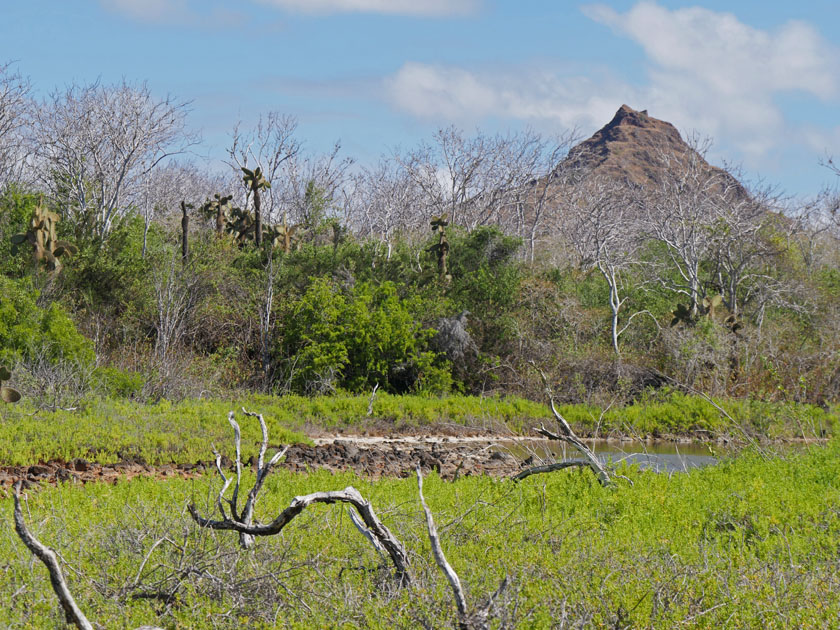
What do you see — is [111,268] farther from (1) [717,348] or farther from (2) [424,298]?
(1) [717,348]

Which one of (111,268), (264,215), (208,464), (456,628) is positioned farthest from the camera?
(264,215)

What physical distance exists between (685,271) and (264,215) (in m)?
23.2

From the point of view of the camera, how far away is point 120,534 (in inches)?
248

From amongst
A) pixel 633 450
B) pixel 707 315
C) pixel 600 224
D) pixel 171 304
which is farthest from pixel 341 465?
pixel 600 224

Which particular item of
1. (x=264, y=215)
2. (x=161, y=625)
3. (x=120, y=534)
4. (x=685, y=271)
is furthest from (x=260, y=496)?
(x=264, y=215)

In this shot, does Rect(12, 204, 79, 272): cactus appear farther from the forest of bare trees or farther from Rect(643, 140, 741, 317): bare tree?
Rect(643, 140, 741, 317): bare tree

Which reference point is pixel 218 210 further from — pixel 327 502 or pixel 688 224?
pixel 327 502

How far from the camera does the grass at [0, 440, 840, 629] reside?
497 centimetres

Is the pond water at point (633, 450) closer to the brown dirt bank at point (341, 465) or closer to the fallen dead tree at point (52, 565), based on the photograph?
the brown dirt bank at point (341, 465)

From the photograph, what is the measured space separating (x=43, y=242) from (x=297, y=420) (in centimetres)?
761

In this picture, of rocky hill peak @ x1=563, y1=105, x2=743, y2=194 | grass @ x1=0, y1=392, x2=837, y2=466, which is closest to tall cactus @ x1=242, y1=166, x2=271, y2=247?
grass @ x1=0, y1=392, x2=837, y2=466

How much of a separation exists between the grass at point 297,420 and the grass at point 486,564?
2.67 metres

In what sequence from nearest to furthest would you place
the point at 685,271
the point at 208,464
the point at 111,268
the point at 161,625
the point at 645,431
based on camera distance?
the point at 161,625
the point at 208,464
the point at 645,431
the point at 111,268
the point at 685,271

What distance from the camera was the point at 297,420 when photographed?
55.9 feet
